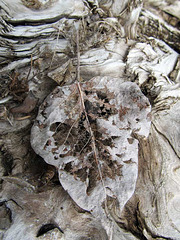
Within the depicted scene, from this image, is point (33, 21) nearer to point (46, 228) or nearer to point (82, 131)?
point (82, 131)

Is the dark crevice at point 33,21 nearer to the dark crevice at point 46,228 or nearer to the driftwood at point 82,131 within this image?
the driftwood at point 82,131

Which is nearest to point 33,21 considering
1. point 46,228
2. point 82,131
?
point 82,131

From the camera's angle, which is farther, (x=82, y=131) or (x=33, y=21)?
(x=33, y=21)

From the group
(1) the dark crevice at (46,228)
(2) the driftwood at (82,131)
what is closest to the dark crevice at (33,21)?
(2) the driftwood at (82,131)

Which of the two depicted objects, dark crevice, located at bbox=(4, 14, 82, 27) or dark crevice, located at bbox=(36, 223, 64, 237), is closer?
dark crevice, located at bbox=(36, 223, 64, 237)

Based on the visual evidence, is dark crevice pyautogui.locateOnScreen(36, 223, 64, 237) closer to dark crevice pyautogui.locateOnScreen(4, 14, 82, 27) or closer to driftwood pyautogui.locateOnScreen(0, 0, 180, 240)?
Answer: driftwood pyautogui.locateOnScreen(0, 0, 180, 240)

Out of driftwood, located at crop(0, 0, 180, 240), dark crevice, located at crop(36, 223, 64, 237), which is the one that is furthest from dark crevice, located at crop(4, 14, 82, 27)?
dark crevice, located at crop(36, 223, 64, 237)

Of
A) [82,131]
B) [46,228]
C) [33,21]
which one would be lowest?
[46,228]

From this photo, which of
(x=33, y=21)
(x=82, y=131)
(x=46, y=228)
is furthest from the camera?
(x=33, y=21)
